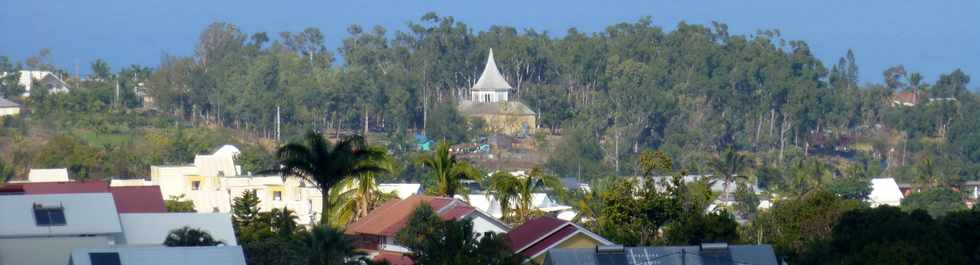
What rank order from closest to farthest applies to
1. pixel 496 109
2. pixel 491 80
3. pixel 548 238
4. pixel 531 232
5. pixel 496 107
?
pixel 548 238 < pixel 531 232 < pixel 496 109 < pixel 496 107 < pixel 491 80

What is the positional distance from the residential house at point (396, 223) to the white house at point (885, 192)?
50.7 m

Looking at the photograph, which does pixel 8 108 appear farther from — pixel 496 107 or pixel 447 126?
pixel 496 107

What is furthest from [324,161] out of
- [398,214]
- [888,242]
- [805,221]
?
[805,221]

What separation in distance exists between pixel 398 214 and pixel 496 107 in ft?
266

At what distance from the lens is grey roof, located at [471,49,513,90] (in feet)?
422

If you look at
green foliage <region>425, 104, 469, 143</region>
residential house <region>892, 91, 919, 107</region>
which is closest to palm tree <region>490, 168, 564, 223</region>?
green foliage <region>425, 104, 469, 143</region>

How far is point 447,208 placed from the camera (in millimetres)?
43688

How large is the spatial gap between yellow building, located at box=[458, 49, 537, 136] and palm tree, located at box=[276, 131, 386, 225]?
79281mm

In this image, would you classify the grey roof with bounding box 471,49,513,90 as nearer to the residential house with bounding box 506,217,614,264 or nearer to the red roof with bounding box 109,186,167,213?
the red roof with bounding box 109,186,167,213

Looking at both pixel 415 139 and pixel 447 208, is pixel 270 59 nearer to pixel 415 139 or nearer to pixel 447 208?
pixel 415 139

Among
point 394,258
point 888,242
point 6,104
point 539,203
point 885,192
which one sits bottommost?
point 885,192

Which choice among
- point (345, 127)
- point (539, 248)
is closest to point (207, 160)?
point (539, 248)

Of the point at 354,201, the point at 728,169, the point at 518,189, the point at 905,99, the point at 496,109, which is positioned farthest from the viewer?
the point at 905,99

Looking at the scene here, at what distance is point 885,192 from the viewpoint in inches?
3738
